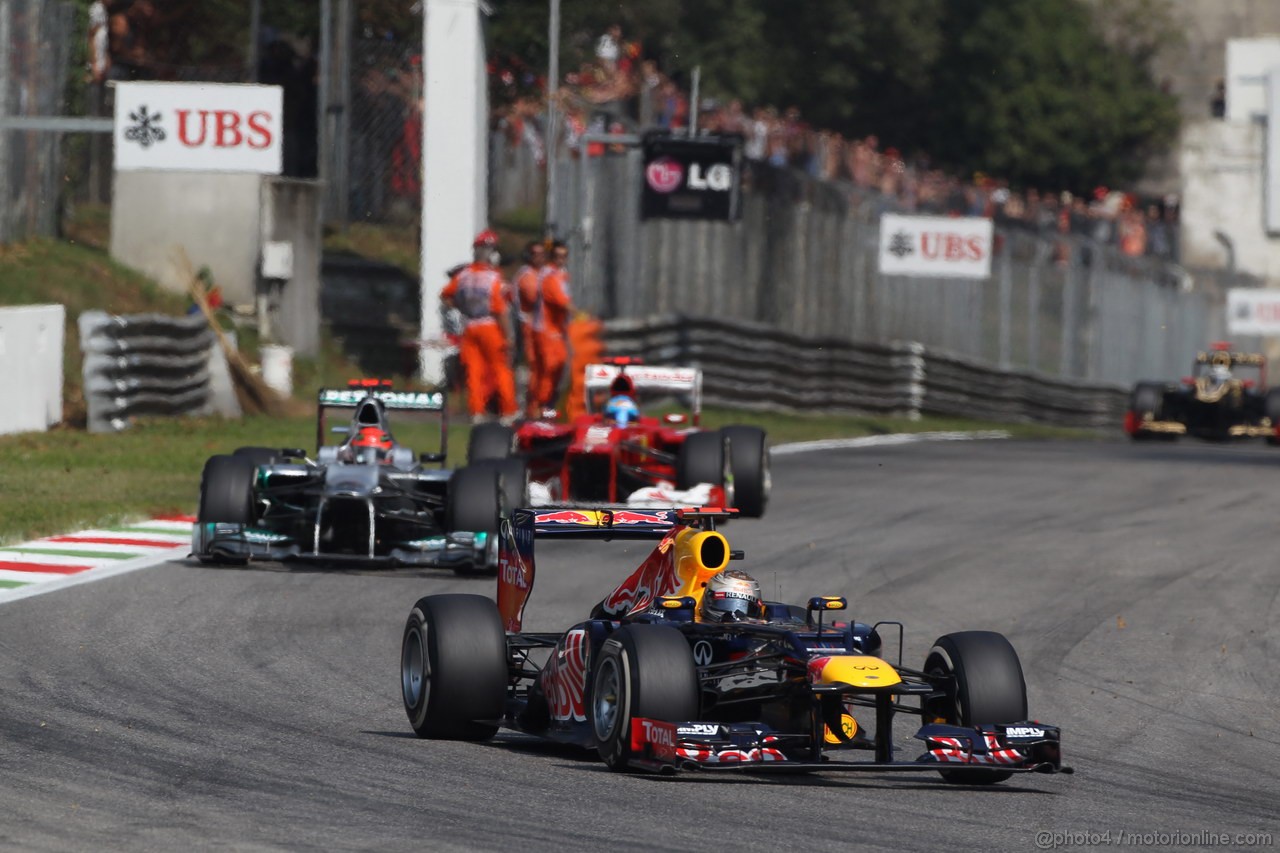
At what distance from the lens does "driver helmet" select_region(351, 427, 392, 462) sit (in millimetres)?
14227

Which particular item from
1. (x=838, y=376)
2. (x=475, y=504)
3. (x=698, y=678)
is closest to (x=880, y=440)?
(x=838, y=376)

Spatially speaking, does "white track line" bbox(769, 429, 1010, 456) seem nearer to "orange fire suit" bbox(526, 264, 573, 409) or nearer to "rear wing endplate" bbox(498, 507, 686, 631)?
"orange fire suit" bbox(526, 264, 573, 409)

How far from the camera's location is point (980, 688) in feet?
26.1

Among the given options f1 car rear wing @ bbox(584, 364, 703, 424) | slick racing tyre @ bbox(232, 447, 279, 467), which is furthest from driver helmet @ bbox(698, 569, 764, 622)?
f1 car rear wing @ bbox(584, 364, 703, 424)

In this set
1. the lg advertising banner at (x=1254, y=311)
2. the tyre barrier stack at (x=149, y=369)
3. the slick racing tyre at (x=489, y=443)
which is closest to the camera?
the slick racing tyre at (x=489, y=443)

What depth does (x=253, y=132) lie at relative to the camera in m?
23.6

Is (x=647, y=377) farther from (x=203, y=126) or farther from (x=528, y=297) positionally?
(x=203, y=126)

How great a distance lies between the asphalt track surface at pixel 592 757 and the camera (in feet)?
22.9

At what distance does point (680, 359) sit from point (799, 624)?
823 inches

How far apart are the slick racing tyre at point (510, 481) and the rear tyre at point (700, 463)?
263 cm

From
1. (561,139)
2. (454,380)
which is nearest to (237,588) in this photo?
(454,380)

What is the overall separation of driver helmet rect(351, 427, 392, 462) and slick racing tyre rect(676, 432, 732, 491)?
3054 mm

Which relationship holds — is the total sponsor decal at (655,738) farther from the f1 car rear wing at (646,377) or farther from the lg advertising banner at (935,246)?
the lg advertising banner at (935,246)

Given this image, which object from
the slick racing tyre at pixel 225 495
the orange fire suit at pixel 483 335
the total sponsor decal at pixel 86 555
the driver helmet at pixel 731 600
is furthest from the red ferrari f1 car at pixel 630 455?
the driver helmet at pixel 731 600
